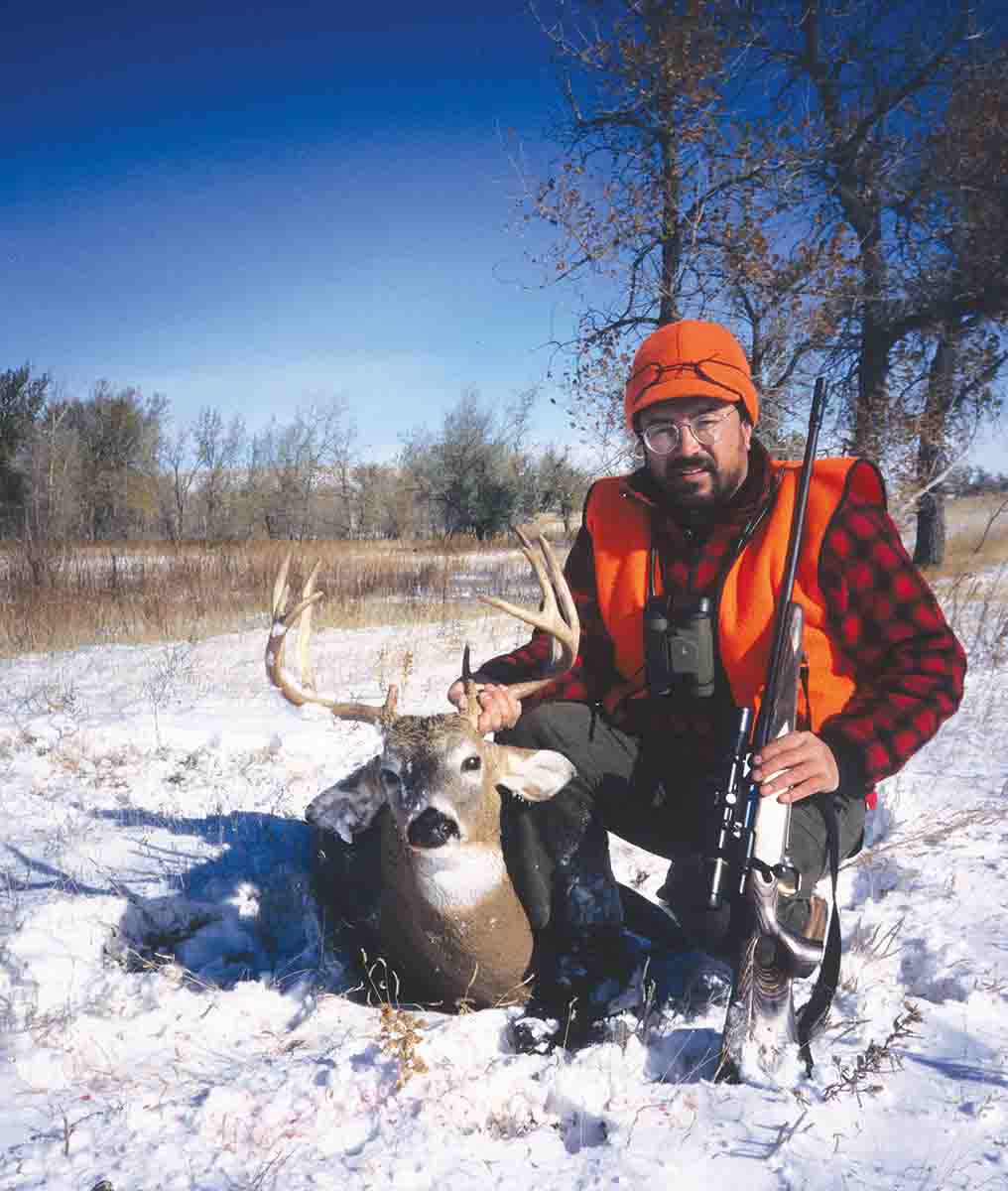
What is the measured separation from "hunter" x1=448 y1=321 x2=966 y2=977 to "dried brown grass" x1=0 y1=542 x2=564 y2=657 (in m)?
5.55

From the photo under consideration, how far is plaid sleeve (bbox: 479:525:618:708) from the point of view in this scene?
2.77 metres

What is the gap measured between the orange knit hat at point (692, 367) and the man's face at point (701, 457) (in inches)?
1.9

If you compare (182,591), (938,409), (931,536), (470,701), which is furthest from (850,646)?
(931,536)

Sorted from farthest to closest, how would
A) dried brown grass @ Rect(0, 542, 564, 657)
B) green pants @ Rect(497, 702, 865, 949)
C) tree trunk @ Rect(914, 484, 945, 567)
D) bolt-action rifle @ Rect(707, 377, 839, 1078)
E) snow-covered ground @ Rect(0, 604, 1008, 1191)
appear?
tree trunk @ Rect(914, 484, 945, 567), dried brown grass @ Rect(0, 542, 564, 657), green pants @ Rect(497, 702, 865, 949), bolt-action rifle @ Rect(707, 377, 839, 1078), snow-covered ground @ Rect(0, 604, 1008, 1191)

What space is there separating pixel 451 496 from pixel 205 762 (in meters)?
26.1

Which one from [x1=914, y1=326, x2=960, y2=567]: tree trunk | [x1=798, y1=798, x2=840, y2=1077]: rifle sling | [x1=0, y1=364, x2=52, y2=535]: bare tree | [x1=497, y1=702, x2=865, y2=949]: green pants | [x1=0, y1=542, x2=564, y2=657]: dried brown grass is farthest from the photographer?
[x1=0, y1=364, x2=52, y2=535]: bare tree

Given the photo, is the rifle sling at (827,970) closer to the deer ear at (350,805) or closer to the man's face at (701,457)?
the man's face at (701,457)

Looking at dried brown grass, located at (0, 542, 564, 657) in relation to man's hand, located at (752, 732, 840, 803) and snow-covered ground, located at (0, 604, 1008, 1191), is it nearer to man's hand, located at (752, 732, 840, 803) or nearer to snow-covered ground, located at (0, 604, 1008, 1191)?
snow-covered ground, located at (0, 604, 1008, 1191)

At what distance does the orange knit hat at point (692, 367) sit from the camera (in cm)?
252

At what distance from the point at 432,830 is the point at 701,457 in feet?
4.49

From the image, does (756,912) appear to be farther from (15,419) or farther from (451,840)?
(15,419)

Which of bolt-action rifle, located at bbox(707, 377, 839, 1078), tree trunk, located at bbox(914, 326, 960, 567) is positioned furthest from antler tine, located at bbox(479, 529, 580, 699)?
tree trunk, located at bbox(914, 326, 960, 567)

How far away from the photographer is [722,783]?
6.53 ft

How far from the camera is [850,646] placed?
2.36m
